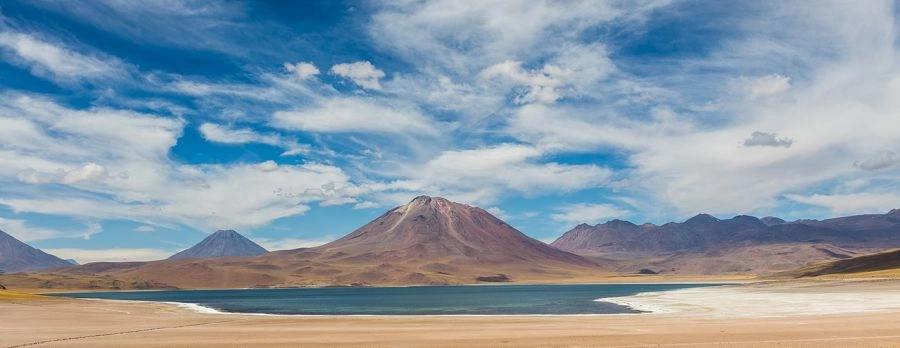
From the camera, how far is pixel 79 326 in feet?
171

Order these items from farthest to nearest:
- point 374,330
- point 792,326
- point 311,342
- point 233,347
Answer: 1. point 374,330
2. point 792,326
3. point 311,342
4. point 233,347

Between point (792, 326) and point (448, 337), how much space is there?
2241cm

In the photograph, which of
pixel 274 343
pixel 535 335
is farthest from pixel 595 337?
pixel 274 343

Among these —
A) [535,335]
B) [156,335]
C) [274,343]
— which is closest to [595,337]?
[535,335]

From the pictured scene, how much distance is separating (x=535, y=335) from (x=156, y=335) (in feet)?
82.5

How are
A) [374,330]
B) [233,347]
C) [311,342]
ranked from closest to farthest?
[233,347] < [311,342] < [374,330]

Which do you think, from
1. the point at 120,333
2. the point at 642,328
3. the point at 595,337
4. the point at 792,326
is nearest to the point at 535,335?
the point at 595,337

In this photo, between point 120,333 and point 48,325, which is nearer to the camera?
point 120,333

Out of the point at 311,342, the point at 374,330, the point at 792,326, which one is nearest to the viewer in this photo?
the point at 311,342

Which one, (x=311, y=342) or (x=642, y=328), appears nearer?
(x=311, y=342)

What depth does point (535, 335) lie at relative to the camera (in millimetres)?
42219

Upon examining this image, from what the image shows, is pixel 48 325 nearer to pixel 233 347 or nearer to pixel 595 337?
pixel 233 347

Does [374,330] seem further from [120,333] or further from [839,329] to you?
[839,329]

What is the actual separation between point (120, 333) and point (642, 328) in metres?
35.6
